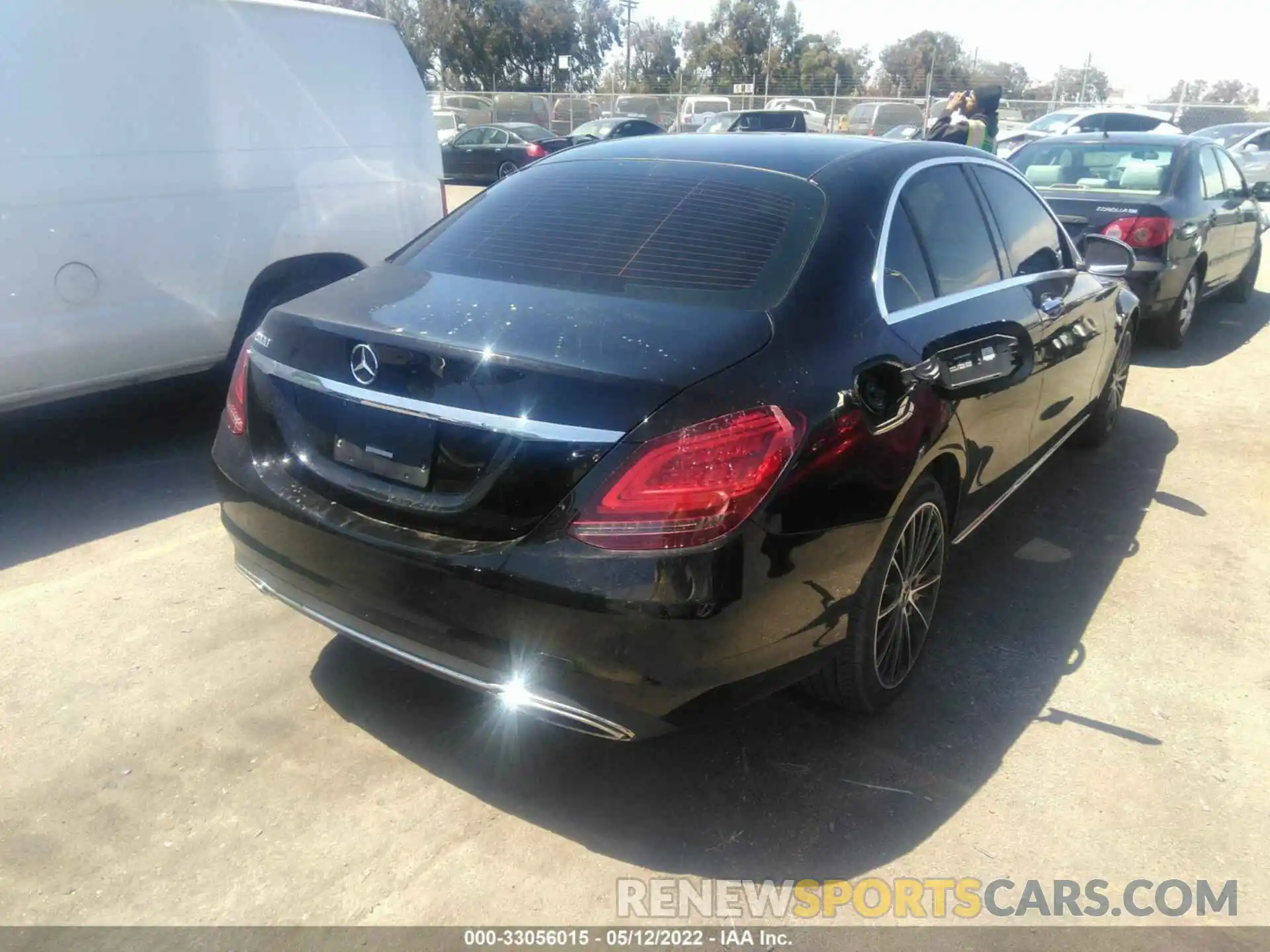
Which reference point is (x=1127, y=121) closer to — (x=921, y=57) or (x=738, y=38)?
(x=738, y=38)

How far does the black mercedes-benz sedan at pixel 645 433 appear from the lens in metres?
2.22

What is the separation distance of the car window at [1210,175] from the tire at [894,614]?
6.27 m

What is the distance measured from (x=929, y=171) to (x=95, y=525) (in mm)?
3638

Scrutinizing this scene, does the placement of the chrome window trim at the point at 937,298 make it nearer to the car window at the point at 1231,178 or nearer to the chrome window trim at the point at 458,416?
the chrome window trim at the point at 458,416

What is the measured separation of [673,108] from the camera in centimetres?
3438

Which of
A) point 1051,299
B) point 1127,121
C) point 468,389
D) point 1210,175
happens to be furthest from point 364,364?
point 1127,121

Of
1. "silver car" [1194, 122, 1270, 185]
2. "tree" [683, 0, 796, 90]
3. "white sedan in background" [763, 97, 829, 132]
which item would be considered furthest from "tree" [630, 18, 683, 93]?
"silver car" [1194, 122, 1270, 185]

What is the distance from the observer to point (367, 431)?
2.50 metres

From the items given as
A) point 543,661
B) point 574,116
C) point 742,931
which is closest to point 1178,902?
point 742,931

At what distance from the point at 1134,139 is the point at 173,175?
23.0ft

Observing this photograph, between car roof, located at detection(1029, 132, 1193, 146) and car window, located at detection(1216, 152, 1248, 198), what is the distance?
22 cm

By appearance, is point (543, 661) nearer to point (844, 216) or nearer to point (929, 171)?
point (844, 216)

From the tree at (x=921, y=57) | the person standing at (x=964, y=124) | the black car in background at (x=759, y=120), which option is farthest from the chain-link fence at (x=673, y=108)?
the tree at (x=921, y=57)

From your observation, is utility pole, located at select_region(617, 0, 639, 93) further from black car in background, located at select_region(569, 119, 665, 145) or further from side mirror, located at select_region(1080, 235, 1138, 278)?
side mirror, located at select_region(1080, 235, 1138, 278)
